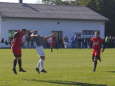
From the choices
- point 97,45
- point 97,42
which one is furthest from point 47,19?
point 97,45

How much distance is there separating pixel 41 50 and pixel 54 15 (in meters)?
51.7

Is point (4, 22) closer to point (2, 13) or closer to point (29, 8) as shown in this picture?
point (2, 13)

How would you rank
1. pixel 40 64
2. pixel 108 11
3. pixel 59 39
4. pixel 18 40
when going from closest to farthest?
pixel 18 40
pixel 40 64
pixel 59 39
pixel 108 11

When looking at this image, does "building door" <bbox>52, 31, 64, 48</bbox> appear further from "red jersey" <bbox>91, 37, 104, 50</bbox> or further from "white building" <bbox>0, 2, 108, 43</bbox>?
"red jersey" <bbox>91, 37, 104, 50</bbox>

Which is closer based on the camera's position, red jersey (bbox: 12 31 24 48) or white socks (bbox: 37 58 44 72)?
red jersey (bbox: 12 31 24 48)

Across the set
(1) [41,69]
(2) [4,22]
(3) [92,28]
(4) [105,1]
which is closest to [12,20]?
(2) [4,22]

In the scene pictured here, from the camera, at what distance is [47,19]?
237 feet

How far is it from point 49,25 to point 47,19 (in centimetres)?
95

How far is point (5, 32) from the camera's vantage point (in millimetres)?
69625

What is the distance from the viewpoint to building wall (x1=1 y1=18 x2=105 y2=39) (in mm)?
69812

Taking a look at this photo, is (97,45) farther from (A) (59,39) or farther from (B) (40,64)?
(A) (59,39)

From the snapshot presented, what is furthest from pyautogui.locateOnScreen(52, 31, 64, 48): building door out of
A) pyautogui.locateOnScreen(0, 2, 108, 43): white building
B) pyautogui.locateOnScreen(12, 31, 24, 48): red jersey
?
pyautogui.locateOnScreen(12, 31, 24, 48): red jersey

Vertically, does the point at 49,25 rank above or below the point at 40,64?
below

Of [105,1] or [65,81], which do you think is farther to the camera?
[105,1]
